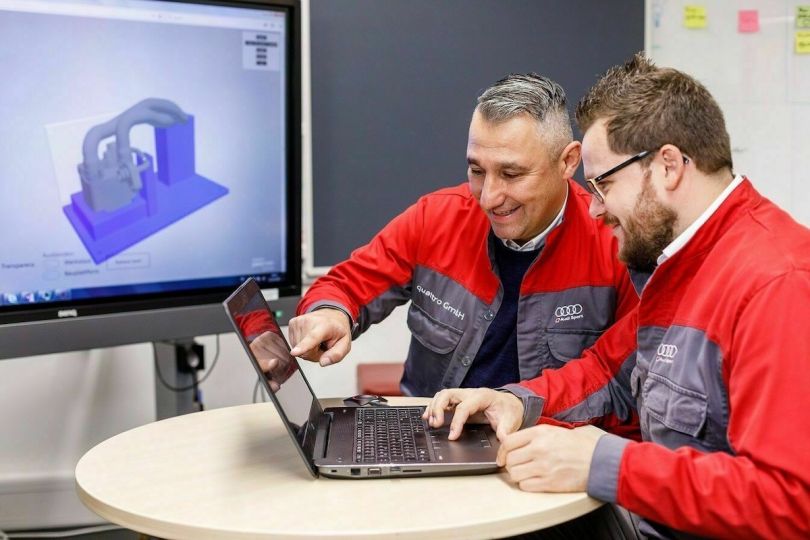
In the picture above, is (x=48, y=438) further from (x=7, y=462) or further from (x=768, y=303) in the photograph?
(x=768, y=303)

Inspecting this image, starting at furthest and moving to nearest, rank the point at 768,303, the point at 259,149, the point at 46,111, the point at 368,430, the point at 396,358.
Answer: the point at 396,358, the point at 259,149, the point at 46,111, the point at 368,430, the point at 768,303

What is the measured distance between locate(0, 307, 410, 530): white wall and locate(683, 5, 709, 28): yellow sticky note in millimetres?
1978

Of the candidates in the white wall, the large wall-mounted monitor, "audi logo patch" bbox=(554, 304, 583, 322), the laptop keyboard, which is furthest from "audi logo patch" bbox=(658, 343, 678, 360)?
the white wall

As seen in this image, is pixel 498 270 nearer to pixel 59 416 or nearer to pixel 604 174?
pixel 604 174

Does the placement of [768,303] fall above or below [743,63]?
below

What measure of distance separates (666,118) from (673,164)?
74 mm

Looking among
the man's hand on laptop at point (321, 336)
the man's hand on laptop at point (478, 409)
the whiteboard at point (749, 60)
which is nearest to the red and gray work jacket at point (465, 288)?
the man's hand on laptop at point (321, 336)

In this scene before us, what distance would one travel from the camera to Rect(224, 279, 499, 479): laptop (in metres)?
1.33

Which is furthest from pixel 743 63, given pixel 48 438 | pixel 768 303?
pixel 48 438

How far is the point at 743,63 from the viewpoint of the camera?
10.6ft

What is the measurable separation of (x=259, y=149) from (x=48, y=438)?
121 centimetres

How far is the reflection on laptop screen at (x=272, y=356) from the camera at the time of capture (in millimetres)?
1345

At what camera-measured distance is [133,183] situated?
7.64 ft

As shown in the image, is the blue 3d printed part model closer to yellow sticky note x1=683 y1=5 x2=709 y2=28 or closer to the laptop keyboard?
the laptop keyboard
